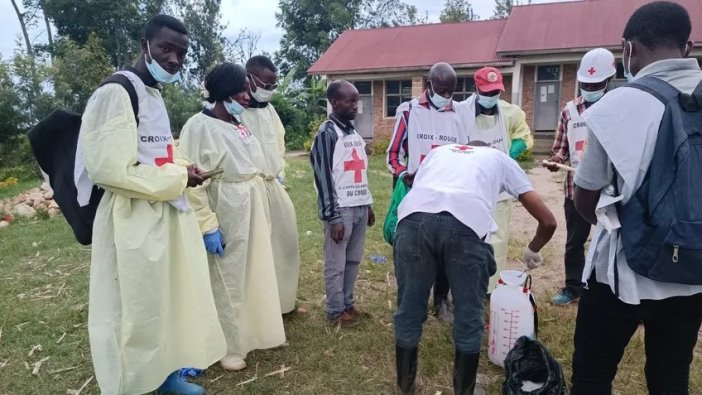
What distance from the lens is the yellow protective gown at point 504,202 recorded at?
13.4 feet

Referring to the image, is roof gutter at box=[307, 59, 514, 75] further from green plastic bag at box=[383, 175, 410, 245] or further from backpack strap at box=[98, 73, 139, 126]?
backpack strap at box=[98, 73, 139, 126]

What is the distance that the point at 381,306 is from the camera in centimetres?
448

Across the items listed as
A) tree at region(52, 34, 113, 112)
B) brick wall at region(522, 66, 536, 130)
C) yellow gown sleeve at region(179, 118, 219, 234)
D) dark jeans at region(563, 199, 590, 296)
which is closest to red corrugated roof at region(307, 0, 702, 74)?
brick wall at region(522, 66, 536, 130)

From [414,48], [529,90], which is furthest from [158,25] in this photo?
[414,48]

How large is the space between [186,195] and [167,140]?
362mm

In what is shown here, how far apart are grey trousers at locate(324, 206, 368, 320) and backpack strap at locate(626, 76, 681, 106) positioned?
2278mm

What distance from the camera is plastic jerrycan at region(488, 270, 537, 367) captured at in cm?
325

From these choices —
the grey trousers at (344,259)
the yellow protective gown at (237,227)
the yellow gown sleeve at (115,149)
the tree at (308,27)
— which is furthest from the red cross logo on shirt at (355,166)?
the tree at (308,27)

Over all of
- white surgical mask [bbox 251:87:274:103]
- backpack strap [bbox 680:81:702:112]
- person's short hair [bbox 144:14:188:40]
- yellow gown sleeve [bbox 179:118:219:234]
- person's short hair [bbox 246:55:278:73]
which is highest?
person's short hair [bbox 144:14:188:40]

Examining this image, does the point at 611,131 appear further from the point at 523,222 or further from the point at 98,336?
the point at 523,222

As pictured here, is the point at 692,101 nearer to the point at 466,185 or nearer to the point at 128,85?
the point at 466,185

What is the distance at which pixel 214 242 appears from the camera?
3.13 m

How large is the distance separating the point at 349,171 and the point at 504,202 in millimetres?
1293

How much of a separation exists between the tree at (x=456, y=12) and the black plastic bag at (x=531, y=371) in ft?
115
